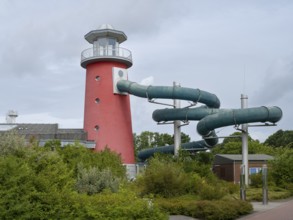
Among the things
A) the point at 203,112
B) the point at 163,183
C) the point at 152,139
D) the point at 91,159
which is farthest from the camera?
the point at 152,139

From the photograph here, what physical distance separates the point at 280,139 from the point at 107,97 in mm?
54903

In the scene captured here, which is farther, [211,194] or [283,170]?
[283,170]

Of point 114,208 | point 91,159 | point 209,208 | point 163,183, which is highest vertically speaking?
point 91,159

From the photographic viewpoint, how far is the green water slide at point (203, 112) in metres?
31.7

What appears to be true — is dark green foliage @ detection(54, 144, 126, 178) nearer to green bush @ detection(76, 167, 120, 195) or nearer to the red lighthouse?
green bush @ detection(76, 167, 120, 195)

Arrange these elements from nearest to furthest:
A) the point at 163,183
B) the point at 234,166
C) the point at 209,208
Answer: the point at 209,208 → the point at 163,183 → the point at 234,166

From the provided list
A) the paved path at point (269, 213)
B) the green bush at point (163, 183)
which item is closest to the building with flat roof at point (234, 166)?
the paved path at point (269, 213)

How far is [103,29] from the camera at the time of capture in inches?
1475

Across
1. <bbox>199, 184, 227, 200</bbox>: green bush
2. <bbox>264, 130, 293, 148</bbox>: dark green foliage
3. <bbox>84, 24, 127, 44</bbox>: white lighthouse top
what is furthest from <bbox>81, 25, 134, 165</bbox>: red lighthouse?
<bbox>264, 130, 293, 148</bbox>: dark green foliage

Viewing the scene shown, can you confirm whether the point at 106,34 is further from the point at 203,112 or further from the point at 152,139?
the point at 152,139

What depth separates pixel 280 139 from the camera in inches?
3327

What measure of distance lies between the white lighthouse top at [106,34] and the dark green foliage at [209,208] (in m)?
20.7

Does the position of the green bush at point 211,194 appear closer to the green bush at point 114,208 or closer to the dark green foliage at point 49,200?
the dark green foliage at point 49,200

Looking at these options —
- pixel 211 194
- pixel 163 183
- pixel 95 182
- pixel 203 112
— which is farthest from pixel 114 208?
pixel 203 112
